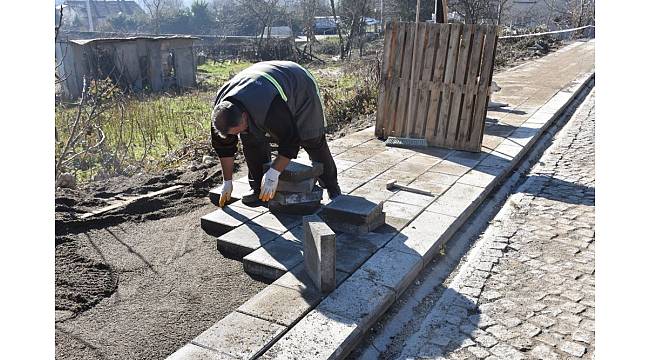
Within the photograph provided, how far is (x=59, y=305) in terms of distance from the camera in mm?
3131

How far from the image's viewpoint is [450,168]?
5.78 meters

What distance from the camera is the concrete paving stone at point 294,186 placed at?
166 inches

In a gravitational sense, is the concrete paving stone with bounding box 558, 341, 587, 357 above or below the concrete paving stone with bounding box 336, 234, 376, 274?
below

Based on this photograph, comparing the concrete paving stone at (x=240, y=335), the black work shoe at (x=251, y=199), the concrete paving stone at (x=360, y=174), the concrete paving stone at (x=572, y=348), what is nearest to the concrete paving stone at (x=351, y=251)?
the concrete paving stone at (x=240, y=335)

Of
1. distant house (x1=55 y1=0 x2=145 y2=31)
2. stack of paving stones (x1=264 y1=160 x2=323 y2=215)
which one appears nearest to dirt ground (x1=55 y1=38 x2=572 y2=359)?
stack of paving stones (x1=264 y1=160 x2=323 y2=215)

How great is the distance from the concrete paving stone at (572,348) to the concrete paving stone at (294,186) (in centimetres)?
223

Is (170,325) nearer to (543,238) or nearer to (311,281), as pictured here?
(311,281)

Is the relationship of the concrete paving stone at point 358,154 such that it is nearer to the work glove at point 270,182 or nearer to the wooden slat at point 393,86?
the wooden slat at point 393,86

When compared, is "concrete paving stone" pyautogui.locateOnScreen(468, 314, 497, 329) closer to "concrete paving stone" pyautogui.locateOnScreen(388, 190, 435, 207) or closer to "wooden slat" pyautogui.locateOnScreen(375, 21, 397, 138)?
"concrete paving stone" pyautogui.locateOnScreen(388, 190, 435, 207)

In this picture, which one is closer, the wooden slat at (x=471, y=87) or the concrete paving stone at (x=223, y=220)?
the concrete paving stone at (x=223, y=220)

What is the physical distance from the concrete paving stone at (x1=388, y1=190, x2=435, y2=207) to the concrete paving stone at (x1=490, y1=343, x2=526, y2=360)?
187 centimetres

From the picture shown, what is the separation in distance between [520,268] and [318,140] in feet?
6.29

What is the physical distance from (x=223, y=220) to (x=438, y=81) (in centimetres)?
357

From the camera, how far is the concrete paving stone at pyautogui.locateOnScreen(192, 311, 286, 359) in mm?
2613
